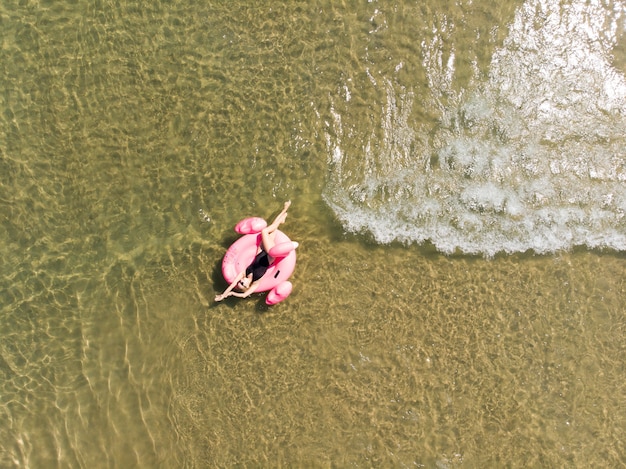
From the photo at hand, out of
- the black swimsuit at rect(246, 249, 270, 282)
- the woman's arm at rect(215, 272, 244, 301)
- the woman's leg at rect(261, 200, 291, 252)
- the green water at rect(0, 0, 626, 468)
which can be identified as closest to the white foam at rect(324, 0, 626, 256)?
the green water at rect(0, 0, 626, 468)

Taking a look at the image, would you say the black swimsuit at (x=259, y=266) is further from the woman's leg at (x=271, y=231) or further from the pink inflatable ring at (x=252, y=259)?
the woman's leg at (x=271, y=231)

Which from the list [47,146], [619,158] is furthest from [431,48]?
[47,146]

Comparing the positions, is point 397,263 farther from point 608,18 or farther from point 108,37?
point 108,37

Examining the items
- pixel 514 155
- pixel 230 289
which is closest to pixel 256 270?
pixel 230 289

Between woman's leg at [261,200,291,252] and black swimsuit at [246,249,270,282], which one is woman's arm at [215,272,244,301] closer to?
black swimsuit at [246,249,270,282]

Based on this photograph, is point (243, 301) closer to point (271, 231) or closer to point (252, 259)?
point (252, 259)

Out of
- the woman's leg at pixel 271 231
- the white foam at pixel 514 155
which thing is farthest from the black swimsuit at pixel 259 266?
the white foam at pixel 514 155
